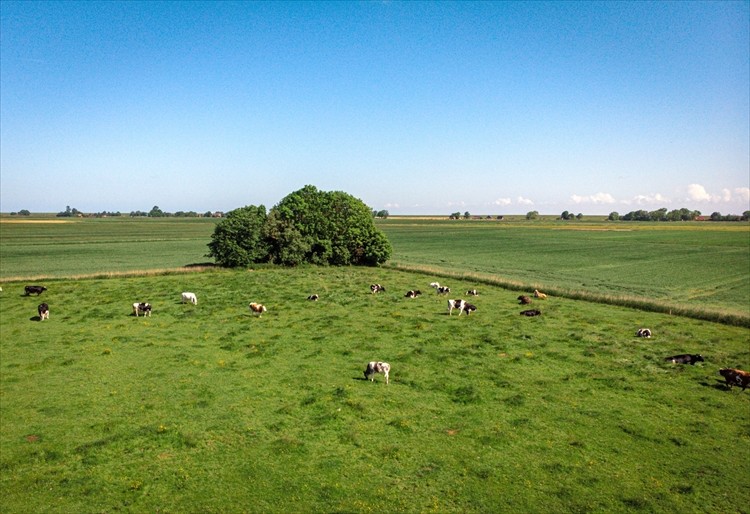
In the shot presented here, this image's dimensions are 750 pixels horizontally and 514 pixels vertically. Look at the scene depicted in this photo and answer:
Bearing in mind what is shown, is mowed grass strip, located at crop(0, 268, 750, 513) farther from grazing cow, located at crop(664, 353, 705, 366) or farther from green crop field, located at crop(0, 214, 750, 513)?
grazing cow, located at crop(664, 353, 705, 366)

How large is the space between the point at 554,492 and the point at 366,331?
16.5m

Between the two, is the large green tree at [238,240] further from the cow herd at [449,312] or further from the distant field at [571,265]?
the cow herd at [449,312]

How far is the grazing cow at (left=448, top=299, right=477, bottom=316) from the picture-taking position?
32.2 meters

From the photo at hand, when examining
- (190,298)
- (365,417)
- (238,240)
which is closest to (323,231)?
(238,240)

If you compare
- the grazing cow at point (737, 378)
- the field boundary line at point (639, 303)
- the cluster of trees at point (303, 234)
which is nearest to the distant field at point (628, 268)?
the field boundary line at point (639, 303)

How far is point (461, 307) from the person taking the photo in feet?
106

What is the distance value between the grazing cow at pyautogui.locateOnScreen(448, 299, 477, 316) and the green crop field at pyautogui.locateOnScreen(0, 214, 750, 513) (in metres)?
1.13

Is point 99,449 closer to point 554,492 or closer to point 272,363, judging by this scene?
point 272,363

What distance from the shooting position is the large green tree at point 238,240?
56.5 meters

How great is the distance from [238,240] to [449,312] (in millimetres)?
35414

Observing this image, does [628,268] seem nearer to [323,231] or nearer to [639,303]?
[639,303]

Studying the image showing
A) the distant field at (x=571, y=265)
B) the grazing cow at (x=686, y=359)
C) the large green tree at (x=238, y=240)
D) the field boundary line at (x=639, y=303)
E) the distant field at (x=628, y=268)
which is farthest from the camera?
the large green tree at (x=238, y=240)

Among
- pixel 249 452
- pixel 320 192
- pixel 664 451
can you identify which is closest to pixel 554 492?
pixel 664 451

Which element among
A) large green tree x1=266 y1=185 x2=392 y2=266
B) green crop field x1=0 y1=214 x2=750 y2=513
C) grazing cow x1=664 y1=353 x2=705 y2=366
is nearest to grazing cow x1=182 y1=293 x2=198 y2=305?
green crop field x1=0 y1=214 x2=750 y2=513
